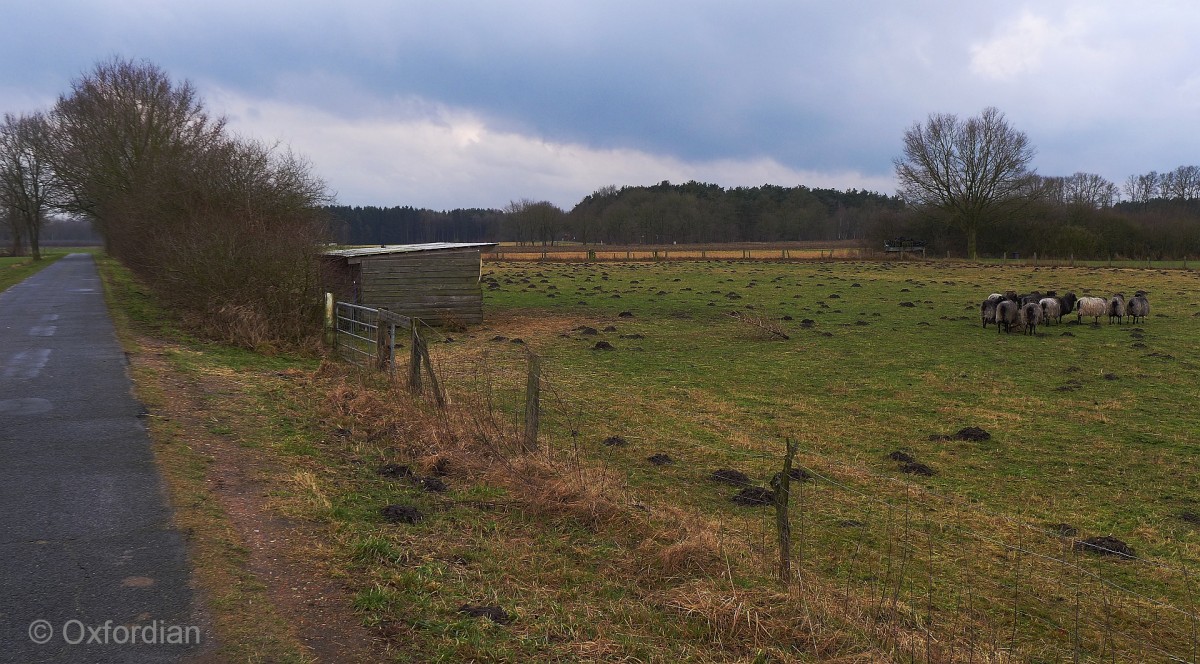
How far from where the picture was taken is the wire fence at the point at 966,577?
484 centimetres

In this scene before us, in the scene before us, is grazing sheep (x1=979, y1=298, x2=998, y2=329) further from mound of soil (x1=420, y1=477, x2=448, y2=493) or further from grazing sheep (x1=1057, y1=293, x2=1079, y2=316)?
mound of soil (x1=420, y1=477, x2=448, y2=493)

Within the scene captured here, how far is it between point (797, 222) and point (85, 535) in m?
117

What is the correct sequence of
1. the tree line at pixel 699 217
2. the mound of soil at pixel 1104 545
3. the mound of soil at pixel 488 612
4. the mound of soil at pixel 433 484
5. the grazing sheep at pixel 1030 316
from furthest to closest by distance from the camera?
the tree line at pixel 699 217 → the grazing sheep at pixel 1030 316 → the mound of soil at pixel 433 484 → the mound of soil at pixel 1104 545 → the mound of soil at pixel 488 612

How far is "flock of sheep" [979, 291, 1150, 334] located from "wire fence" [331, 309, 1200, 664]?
48.5 ft

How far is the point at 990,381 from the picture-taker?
13750 millimetres

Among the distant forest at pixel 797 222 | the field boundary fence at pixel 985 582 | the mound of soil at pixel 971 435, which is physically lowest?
the field boundary fence at pixel 985 582

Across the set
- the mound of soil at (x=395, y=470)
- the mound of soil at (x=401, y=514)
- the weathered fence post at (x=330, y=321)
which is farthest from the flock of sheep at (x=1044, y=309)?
the mound of soil at (x=401, y=514)

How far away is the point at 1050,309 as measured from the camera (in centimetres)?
2138

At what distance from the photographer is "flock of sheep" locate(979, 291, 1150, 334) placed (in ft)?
67.3

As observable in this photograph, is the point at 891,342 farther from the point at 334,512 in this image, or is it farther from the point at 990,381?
the point at 334,512

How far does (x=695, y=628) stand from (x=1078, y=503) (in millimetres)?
5350

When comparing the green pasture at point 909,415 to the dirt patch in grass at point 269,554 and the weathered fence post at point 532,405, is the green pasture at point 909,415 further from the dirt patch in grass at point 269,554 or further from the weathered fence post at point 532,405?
the dirt patch in grass at point 269,554

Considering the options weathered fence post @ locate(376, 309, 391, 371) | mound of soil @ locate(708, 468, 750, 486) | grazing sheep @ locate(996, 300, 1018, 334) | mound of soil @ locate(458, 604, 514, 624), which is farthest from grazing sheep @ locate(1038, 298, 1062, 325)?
mound of soil @ locate(458, 604, 514, 624)

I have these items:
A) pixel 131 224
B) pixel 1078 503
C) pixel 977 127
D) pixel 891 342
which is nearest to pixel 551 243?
pixel 977 127
